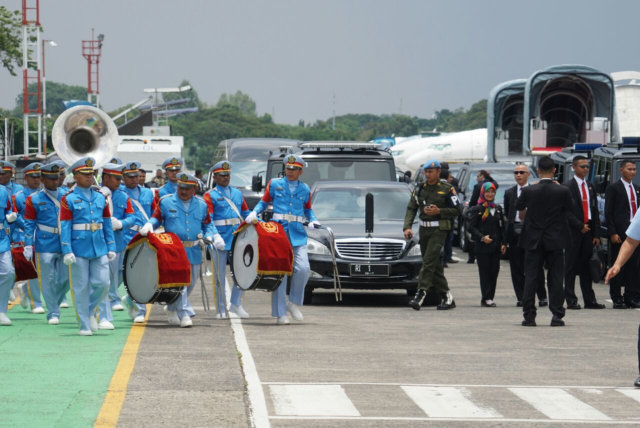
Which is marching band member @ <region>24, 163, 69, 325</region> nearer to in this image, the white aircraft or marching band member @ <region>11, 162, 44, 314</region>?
marching band member @ <region>11, 162, 44, 314</region>

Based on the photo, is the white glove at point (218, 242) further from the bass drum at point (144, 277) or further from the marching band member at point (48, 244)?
the marching band member at point (48, 244)

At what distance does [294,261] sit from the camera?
15.5 meters

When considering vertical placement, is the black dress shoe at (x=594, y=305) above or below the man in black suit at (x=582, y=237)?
below

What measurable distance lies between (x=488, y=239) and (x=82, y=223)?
5.96m

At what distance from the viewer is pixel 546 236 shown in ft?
50.6

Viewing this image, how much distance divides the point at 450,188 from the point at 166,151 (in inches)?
998

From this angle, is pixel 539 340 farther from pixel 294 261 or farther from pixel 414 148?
pixel 414 148

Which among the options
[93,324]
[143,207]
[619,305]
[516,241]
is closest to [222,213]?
[143,207]

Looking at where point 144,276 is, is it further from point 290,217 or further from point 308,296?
point 308,296

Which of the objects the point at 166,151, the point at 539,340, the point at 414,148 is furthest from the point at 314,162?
the point at 414,148

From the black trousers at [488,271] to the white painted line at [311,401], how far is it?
789 cm

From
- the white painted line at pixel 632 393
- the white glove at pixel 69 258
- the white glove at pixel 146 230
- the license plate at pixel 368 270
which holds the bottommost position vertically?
the white painted line at pixel 632 393

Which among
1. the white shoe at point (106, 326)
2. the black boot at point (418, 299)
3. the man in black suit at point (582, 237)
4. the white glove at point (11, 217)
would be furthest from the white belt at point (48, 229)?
the man in black suit at point (582, 237)

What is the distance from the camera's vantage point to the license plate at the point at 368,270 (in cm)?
1788
